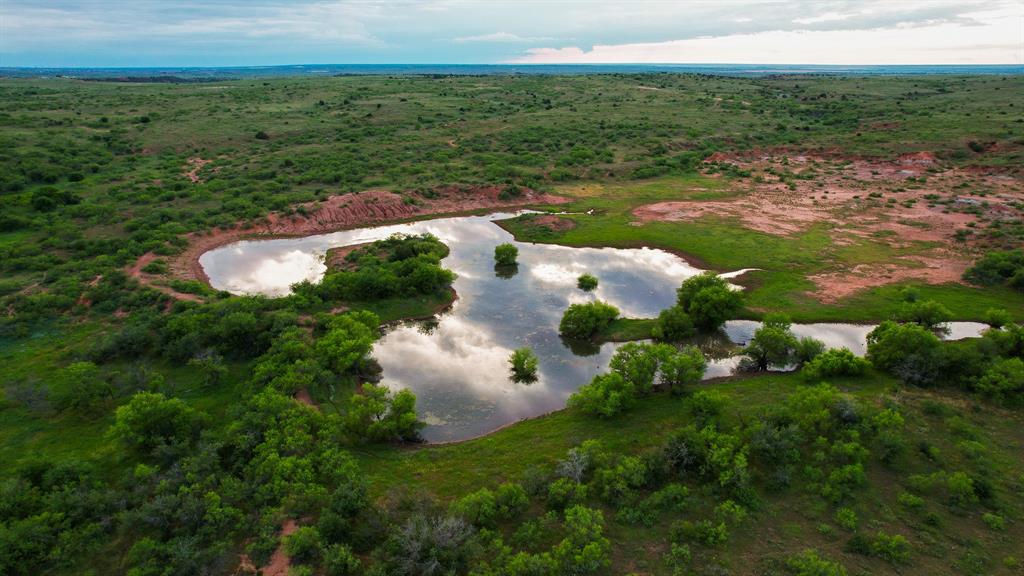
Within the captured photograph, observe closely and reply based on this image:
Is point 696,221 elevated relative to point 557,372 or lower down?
elevated

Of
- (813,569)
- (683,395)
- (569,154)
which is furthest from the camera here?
(569,154)

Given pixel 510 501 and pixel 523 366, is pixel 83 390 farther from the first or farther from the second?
pixel 523 366

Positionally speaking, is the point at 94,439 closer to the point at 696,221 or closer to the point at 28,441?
the point at 28,441

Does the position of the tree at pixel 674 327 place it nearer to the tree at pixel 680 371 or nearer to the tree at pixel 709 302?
the tree at pixel 709 302

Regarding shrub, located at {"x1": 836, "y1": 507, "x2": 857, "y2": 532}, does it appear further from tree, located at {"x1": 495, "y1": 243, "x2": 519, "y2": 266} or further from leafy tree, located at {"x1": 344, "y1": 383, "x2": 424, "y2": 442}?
tree, located at {"x1": 495, "y1": 243, "x2": 519, "y2": 266}

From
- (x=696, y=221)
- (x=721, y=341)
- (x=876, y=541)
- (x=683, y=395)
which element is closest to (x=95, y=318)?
(x=683, y=395)

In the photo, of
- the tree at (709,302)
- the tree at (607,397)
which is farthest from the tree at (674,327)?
the tree at (607,397)

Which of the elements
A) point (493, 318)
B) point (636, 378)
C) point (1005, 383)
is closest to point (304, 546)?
point (636, 378)

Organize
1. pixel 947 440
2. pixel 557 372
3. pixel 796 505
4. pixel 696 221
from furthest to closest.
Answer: pixel 696 221
pixel 557 372
pixel 947 440
pixel 796 505
